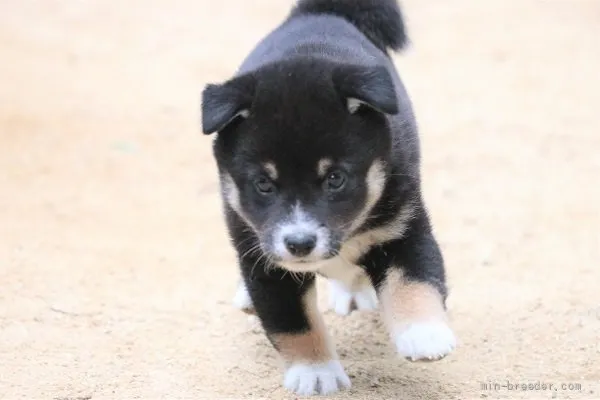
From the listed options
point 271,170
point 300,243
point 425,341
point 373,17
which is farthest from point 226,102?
point 373,17

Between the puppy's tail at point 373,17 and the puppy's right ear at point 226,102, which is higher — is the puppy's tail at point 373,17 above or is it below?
below

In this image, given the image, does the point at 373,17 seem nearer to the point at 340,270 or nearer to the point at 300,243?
the point at 340,270

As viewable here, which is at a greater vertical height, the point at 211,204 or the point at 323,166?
the point at 323,166

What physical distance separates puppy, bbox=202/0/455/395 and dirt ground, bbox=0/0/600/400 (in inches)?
14.6

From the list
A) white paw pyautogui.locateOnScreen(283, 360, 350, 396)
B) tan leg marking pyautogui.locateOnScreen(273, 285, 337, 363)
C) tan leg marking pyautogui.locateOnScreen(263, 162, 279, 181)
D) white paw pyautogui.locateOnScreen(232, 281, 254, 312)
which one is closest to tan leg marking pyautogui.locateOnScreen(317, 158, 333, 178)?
tan leg marking pyautogui.locateOnScreen(263, 162, 279, 181)

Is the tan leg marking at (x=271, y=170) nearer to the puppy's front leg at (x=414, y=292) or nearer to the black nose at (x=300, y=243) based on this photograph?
the black nose at (x=300, y=243)

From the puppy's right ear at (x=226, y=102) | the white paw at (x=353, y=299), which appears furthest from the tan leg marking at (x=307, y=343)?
the white paw at (x=353, y=299)

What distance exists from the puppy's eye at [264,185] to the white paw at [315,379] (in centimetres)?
81

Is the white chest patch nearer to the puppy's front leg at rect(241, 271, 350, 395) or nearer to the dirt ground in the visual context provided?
the puppy's front leg at rect(241, 271, 350, 395)

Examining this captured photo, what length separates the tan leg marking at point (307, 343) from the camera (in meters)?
4.29

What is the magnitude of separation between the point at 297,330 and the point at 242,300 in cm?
97

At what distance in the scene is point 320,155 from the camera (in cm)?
384

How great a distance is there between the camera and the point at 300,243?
3.76 metres

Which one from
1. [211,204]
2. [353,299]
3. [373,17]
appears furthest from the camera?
[211,204]
